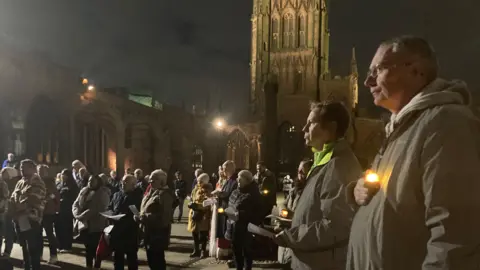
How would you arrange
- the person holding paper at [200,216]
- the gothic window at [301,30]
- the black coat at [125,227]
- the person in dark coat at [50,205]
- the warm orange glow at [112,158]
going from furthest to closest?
1. the gothic window at [301,30]
2. the warm orange glow at [112,158]
3. the person holding paper at [200,216]
4. the person in dark coat at [50,205]
5. the black coat at [125,227]

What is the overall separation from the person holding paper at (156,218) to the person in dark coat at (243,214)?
45.0 inches

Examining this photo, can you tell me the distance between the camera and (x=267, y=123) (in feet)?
63.1

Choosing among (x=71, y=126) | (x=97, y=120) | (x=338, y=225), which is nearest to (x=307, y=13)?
(x=97, y=120)

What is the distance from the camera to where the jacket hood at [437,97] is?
184 cm

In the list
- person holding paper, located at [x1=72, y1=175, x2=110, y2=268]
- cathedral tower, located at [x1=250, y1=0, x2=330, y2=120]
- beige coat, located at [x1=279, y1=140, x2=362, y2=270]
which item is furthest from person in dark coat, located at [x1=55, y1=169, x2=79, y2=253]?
cathedral tower, located at [x1=250, y1=0, x2=330, y2=120]

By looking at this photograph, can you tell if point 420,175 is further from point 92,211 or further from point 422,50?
point 92,211

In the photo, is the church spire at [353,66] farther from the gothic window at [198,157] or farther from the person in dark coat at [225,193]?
the person in dark coat at [225,193]

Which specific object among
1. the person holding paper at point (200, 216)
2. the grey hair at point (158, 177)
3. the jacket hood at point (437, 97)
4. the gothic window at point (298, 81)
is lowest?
the person holding paper at point (200, 216)

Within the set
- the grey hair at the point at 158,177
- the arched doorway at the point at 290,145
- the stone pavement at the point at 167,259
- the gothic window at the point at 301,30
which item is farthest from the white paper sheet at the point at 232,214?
the gothic window at the point at 301,30

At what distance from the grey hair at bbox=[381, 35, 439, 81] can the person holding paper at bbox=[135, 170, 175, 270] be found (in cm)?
577

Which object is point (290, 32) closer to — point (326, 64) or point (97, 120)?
point (326, 64)

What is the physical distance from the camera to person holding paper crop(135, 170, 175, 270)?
728 cm

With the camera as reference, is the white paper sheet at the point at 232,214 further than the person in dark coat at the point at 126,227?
Yes

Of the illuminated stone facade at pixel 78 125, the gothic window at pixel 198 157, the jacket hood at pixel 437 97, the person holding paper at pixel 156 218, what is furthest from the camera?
the gothic window at pixel 198 157
